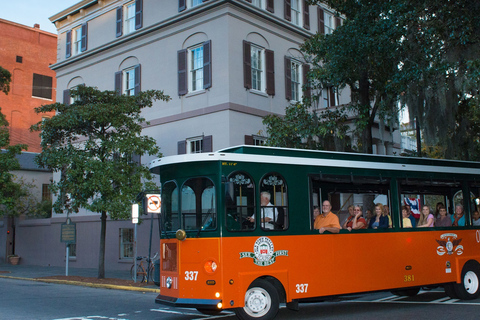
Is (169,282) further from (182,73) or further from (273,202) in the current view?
(182,73)

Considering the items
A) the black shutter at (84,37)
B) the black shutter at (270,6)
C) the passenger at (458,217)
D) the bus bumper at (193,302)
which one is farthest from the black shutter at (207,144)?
the bus bumper at (193,302)

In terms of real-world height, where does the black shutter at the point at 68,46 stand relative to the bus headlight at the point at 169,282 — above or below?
above

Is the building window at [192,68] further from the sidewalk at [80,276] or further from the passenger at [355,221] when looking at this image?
the passenger at [355,221]

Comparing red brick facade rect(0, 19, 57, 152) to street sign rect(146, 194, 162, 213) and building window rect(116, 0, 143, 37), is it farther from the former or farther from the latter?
street sign rect(146, 194, 162, 213)

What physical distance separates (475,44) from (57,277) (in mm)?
16599

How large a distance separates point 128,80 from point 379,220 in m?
16.7

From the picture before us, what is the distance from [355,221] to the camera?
10.4 meters

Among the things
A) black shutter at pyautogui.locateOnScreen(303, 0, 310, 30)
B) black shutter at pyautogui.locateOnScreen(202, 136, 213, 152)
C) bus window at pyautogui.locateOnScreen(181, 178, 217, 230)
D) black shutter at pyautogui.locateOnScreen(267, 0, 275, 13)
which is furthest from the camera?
black shutter at pyautogui.locateOnScreen(303, 0, 310, 30)

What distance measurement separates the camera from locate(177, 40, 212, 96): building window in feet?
70.5

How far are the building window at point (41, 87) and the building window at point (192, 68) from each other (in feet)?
91.9

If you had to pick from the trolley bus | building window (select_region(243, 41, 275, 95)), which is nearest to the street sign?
the trolley bus

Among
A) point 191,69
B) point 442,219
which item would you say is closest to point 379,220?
point 442,219

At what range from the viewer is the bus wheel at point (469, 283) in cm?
1173

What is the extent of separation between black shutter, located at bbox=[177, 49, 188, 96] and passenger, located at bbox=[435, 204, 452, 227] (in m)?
12.5
